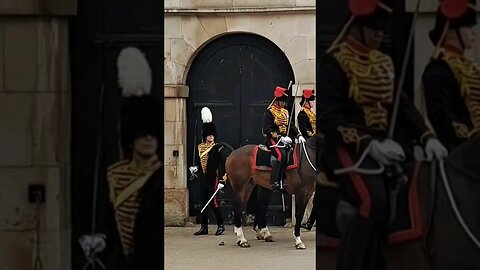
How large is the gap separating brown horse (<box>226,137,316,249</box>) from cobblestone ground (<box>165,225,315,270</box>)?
0.79ft

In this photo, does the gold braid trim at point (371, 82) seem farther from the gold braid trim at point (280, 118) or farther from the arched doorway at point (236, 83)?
the arched doorway at point (236, 83)

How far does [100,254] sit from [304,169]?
7.42 m

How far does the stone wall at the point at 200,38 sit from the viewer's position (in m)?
13.8

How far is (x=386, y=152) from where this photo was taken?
394 cm

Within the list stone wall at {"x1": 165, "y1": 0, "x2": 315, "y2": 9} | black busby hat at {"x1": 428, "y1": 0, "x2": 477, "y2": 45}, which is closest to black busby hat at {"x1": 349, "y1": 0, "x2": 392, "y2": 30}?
black busby hat at {"x1": 428, "y1": 0, "x2": 477, "y2": 45}

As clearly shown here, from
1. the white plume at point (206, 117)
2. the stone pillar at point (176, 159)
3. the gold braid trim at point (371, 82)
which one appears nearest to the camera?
the gold braid trim at point (371, 82)

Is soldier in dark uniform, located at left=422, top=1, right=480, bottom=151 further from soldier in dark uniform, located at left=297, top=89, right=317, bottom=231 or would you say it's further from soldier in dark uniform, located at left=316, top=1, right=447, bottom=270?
soldier in dark uniform, located at left=297, top=89, right=317, bottom=231

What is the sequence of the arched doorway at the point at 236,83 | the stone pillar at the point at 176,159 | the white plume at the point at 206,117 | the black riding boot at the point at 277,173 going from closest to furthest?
the black riding boot at the point at 277,173 < the white plume at the point at 206,117 < the stone pillar at the point at 176,159 < the arched doorway at the point at 236,83

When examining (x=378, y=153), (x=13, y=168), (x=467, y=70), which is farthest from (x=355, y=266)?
(x=13, y=168)

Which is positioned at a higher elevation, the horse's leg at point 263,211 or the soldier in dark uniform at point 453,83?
the soldier in dark uniform at point 453,83

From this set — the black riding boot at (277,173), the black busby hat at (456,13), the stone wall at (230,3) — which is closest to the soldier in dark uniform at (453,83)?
the black busby hat at (456,13)

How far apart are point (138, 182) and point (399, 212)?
3.86 feet

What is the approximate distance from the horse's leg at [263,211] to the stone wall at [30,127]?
800cm

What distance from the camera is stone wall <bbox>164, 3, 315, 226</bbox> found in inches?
544
